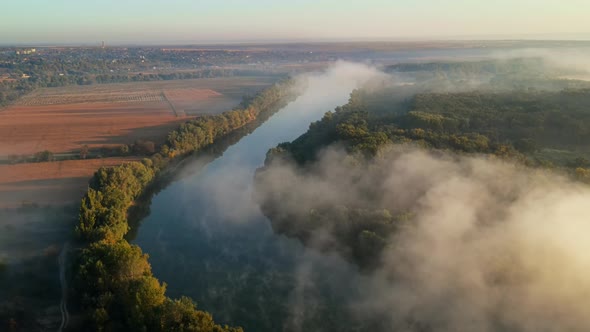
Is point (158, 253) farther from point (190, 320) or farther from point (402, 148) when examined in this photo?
point (402, 148)

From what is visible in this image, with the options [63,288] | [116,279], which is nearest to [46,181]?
[63,288]

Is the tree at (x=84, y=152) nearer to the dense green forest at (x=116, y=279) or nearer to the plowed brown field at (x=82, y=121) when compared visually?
the plowed brown field at (x=82, y=121)

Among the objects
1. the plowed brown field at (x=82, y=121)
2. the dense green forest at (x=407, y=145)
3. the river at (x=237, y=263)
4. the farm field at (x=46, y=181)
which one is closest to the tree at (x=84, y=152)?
the farm field at (x=46, y=181)

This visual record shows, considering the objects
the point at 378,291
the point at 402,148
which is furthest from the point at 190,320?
the point at 402,148

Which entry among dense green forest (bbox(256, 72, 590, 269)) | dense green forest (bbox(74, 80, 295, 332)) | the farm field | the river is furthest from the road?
dense green forest (bbox(256, 72, 590, 269))

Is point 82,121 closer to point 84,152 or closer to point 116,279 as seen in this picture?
point 84,152

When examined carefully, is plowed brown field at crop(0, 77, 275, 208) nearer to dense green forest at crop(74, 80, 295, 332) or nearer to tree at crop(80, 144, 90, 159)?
tree at crop(80, 144, 90, 159)
